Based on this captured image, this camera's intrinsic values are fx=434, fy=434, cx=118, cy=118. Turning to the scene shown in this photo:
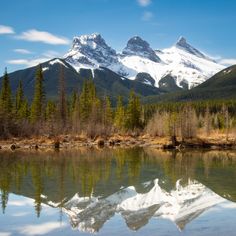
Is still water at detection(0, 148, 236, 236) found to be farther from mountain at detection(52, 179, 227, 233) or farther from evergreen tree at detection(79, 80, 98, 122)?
evergreen tree at detection(79, 80, 98, 122)

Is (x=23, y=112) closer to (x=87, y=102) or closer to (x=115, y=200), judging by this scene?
(x=87, y=102)

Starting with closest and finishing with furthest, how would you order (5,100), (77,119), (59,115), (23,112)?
(5,100) → (59,115) → (77,119) → (23,112)

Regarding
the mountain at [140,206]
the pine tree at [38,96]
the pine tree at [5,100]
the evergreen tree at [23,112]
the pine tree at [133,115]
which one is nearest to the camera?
the mountain at [140,206]

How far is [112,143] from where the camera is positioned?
83500 mm

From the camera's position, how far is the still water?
17.6 m

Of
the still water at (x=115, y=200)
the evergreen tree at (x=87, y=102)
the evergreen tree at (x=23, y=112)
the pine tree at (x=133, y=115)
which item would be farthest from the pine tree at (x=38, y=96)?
the still water at (x=115, y=200)

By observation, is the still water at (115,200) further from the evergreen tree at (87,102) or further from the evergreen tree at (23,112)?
the evergreen tree at (87,102)

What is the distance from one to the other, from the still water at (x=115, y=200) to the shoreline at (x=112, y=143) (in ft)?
101

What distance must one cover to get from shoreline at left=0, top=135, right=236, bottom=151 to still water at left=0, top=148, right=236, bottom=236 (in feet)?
101

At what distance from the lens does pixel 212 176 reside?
3553 centimetres

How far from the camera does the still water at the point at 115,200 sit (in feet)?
57.6

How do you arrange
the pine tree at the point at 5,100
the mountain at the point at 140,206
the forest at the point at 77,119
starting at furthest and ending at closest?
the forest at the point at 77,119 → the pine tree at the point at 5,100 → the mountain at the point at 140,206

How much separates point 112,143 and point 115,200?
59.7m

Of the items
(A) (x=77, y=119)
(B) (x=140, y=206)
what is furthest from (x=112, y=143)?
(B) (x=140, y=206)
